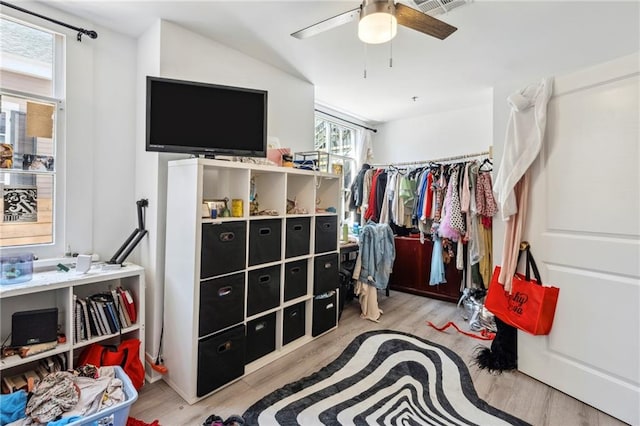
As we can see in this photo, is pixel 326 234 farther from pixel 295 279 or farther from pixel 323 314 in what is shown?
pixel 323 314

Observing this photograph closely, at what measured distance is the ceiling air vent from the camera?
1869mm

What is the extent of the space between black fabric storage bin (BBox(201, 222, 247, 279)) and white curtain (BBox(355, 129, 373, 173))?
318 centimetres

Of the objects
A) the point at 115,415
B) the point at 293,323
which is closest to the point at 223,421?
the point at 115,415

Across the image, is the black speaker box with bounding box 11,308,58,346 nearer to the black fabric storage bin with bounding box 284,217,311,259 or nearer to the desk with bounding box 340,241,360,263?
the black fabric storage bin with bounding box 284,217,311,259

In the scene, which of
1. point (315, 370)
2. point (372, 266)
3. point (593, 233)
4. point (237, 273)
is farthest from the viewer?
point (372, 266)

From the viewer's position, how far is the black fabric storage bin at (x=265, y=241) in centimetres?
216

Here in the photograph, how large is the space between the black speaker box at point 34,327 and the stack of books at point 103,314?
101 millimetres

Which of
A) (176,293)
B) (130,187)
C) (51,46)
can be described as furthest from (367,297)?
(51,46)

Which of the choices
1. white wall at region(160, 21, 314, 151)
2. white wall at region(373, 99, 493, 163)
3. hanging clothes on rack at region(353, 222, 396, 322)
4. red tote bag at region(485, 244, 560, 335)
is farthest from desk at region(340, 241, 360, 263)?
white wall at region(373, 99, 493, 163)

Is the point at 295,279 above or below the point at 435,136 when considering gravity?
below

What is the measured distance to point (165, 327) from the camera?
210 centimetres

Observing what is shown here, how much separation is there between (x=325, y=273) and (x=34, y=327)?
6.43 feet

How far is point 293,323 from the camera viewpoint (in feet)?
8.41

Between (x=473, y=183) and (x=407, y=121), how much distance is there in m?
1.73
